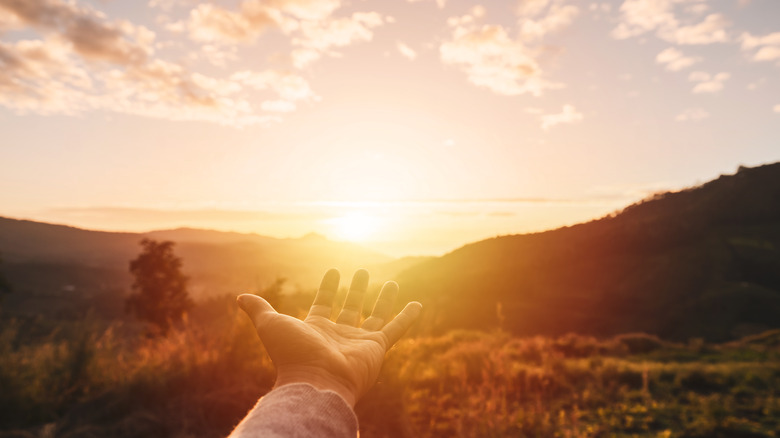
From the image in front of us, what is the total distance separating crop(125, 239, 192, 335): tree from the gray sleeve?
102 ft

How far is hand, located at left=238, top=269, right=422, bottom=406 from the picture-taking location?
165cm

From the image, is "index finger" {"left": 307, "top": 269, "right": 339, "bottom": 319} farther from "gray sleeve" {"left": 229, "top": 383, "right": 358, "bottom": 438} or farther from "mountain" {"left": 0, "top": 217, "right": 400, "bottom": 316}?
"mountain" {"left": 0, "top": 217, "right": 400, "bottom": 316}

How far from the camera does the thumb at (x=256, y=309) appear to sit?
1792 mm

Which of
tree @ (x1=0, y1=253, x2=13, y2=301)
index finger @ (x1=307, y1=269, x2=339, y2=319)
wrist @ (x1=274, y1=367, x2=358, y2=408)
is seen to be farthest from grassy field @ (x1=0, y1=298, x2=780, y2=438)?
tree @ (x1=0, y1=253, x2=13, y2=301)

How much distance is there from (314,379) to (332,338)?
44 centimetres

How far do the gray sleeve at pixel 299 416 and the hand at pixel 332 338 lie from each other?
0.41 feet

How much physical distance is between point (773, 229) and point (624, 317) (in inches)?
877

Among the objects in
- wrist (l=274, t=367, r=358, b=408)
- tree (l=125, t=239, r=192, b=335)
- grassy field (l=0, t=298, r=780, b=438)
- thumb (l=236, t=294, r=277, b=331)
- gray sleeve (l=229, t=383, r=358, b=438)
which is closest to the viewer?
gray sleeve (l=229, t=383, r=358, b=438)

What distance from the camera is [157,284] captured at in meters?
28.7

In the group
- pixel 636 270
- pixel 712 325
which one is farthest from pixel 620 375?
pixel 636 270

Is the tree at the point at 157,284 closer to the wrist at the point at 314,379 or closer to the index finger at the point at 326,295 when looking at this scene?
the index finger at the point at 326,295

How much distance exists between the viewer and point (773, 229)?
43.8 metres

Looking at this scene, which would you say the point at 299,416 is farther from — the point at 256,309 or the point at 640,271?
the point at 640,271

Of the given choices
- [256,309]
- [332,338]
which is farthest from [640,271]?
[256,309]
